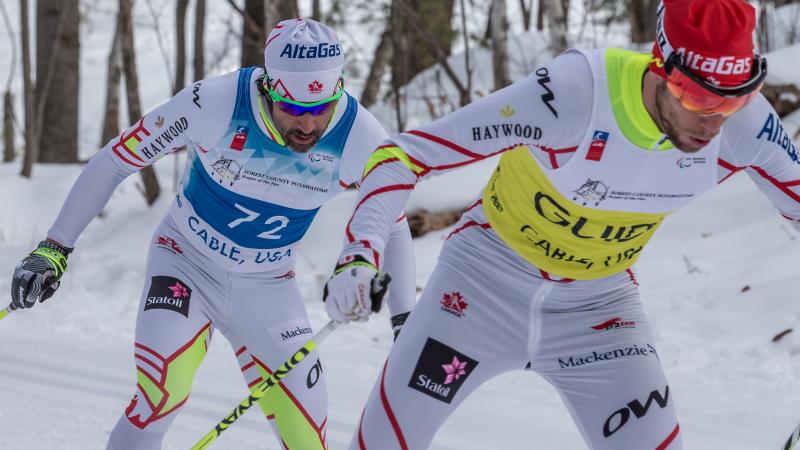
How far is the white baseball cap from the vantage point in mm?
3650

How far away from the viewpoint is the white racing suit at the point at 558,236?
2.84 metres

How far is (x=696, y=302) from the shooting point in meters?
6.87

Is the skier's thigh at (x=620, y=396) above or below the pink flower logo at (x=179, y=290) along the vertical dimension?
above

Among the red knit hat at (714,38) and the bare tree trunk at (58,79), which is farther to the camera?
the bare tree trunk at (58,79)

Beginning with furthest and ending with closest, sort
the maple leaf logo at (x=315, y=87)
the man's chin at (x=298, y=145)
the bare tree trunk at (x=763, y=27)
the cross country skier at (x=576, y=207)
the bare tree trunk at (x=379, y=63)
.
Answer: the bare tree trunk at (x=379, y=63), the bare tree trunk at (x=763, y=27), the man's chin at (x=298, y=145), the maple leaf logo at (x=315, y=87), the cross country skier at (x=576, y=207)

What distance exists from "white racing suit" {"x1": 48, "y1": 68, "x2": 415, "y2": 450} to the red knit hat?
1.39 meters

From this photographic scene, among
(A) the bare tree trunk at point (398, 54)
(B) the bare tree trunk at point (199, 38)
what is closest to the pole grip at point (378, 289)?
(A) the bare tree trunk at point (398, 54)

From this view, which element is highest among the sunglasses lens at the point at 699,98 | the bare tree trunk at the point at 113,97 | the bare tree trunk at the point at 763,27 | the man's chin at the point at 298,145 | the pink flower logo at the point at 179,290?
the sunglasses lens at the point at 699,98

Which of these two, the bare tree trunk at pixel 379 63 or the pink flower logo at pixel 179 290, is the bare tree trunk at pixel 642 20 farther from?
the pink flower logo at pixel 179 290

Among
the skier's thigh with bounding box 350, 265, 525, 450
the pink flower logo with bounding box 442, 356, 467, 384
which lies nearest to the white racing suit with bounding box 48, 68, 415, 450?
the skier's thigh with bounding box 350, 265, 525, 450

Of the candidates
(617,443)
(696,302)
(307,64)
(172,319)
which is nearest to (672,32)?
(617,443)

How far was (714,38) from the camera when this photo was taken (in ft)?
8.73

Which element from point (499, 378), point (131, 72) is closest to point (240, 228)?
point (499, 378)

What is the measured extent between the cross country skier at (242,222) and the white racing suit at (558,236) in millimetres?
732
